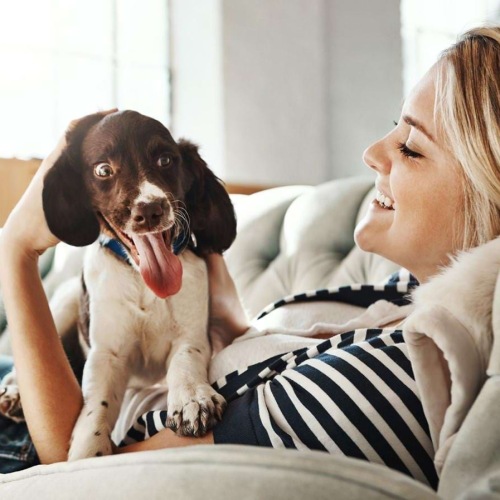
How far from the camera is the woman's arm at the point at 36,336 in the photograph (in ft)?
3.10

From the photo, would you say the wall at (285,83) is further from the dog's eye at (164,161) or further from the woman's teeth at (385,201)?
the dog's eye at (164,161)

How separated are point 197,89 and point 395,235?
5.87 feet

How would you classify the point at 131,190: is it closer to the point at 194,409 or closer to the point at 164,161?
the point at 164,161

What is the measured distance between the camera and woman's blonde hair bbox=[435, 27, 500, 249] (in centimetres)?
96

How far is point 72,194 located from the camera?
3.00 feet

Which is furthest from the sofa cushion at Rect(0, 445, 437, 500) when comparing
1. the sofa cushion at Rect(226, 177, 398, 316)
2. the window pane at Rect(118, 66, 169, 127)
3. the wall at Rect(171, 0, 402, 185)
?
the wall at Rect(171, 0, 402, 185)

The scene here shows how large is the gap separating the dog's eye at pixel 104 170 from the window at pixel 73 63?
1400 millimetres

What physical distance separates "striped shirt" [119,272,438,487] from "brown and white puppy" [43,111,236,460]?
65 millimetres

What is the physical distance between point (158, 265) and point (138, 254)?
0.10 ft

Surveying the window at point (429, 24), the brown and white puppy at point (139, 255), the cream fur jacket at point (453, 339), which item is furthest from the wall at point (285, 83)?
the cream fur jacket at point (453, 339)

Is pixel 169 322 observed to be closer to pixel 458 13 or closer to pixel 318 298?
pixel 318 298

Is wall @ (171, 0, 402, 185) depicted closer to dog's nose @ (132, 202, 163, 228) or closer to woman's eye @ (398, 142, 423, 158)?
woman's eye @ (398, 142, 423, 158)

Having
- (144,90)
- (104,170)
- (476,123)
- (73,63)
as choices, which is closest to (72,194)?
(104,170)

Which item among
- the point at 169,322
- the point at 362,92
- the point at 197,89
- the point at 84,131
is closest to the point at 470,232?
the point at 169,322
